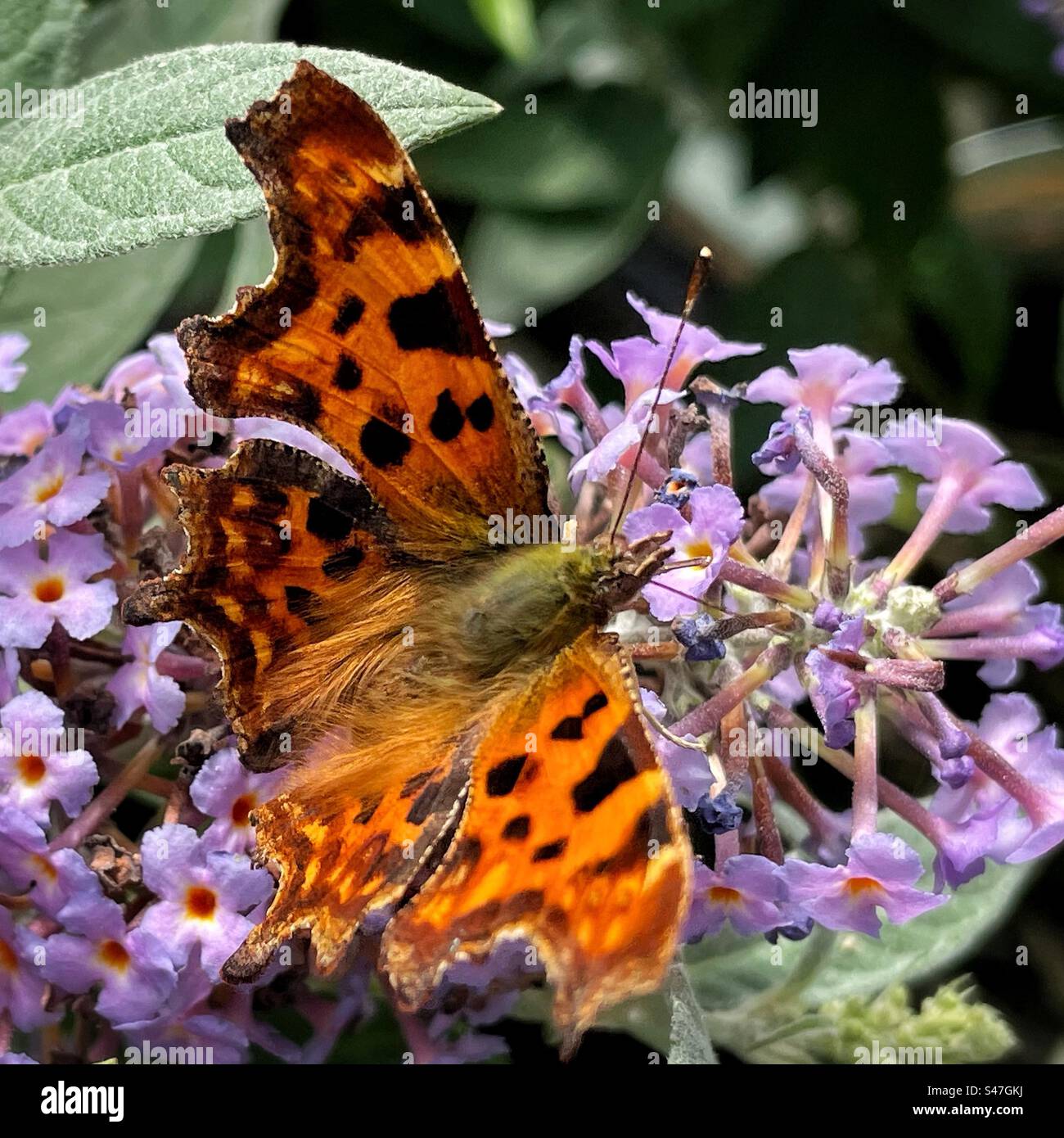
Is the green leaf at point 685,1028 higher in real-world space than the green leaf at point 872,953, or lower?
higher

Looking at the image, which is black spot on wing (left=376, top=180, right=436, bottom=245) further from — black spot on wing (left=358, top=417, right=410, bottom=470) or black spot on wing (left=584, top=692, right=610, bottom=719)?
black spot on wing (left=584, top=692, right=610, bottom=719)

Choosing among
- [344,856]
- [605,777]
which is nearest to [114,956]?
[344,856]

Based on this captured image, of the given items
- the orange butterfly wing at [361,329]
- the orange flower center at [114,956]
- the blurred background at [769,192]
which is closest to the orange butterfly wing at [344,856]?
the orange flower center at [114,956]

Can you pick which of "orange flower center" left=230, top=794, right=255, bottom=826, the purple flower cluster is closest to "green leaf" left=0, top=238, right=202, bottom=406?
the purple flower cluster

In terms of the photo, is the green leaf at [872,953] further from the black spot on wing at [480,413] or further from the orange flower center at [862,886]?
the black spot on wing at [480,413]

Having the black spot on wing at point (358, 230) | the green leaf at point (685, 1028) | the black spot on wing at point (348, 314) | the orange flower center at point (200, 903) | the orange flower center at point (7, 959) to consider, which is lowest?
the green leaf at point (685, 1028)

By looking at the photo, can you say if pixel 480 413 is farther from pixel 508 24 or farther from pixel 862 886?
pixel 508 24

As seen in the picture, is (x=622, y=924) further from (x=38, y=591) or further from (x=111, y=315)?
(x=111, y=315)

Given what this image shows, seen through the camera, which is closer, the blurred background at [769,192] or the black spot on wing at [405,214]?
the black spot on wing at [405,214]
